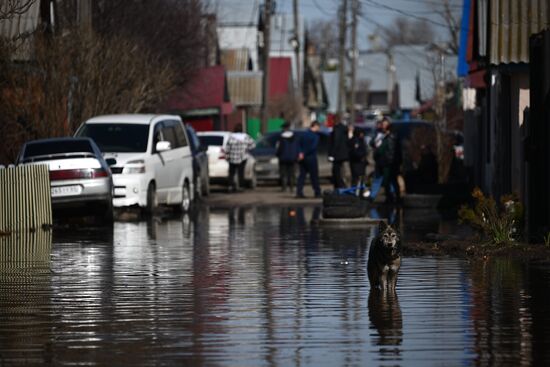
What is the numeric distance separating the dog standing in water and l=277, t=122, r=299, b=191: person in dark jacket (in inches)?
870

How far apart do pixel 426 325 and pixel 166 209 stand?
1877 cm

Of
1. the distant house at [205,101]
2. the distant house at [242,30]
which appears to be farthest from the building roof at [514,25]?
the distant house at [242,30]

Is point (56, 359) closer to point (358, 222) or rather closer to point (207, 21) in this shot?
point (358, 222)

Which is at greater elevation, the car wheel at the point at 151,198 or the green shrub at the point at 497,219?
the green shrub at the point at 497,219

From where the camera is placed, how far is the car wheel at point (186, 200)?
2885cm

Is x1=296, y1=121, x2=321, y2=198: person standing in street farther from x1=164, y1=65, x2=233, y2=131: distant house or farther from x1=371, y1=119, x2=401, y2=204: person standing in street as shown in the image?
x1=164, y1=65, x2=233, y2=131: distant house

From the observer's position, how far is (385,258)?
13.2 metres

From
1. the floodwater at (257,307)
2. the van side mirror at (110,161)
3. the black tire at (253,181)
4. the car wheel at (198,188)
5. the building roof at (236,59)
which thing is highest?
the building roof at (236,59)

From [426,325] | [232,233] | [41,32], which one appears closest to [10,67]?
[41,32]

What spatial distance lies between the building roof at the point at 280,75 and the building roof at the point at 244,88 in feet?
54.9

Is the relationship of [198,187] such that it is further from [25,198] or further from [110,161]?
[25,198]

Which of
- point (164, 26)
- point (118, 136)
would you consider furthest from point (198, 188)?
point (164, 26)

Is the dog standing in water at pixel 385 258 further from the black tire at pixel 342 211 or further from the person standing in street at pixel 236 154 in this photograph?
the person standing in street at pixel 236 154

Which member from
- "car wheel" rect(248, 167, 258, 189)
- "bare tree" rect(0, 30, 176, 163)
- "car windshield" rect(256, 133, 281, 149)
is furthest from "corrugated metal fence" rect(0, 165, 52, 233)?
"car windshield" rect(256, 133, 281, 149)
